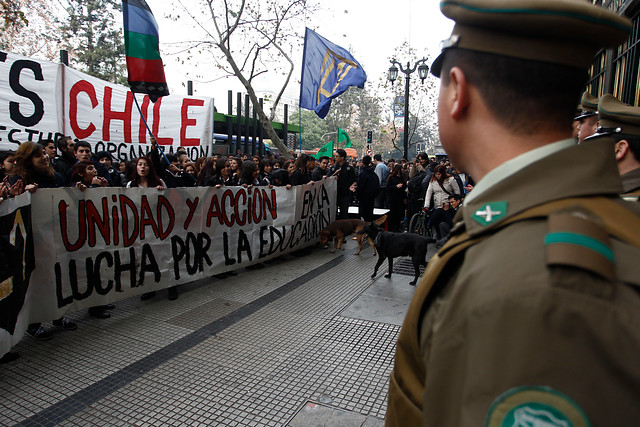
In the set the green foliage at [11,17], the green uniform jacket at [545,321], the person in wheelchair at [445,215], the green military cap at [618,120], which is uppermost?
the green foliage at [11,17]

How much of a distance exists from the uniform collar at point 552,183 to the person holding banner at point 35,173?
4612 mm

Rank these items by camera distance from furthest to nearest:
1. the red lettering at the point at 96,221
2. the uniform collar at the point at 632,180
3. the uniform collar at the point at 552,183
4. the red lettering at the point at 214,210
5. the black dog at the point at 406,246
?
the black dog at the point at 406,246, the red lettering at the point at 214,210, the red lettering at the point at 96,221, the uniform collar at the point at 632,180, the uniform collar at the point at 552,183

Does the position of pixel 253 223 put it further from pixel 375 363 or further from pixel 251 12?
pixel 251 12

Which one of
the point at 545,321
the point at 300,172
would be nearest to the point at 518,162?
the point at 545,321

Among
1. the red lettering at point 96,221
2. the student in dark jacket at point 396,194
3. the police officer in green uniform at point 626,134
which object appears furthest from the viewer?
the student in dark jacket at point 396,194

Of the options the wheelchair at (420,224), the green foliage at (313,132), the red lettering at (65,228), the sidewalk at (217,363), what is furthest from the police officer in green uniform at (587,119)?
the green foliage at (313,132)

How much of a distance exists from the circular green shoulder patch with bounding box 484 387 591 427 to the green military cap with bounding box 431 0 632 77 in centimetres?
60

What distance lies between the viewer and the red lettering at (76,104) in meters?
8.09

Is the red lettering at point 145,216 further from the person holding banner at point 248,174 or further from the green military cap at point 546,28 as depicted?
the green military cap at point 546,28

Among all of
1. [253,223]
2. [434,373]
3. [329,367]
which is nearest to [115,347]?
[329,367]

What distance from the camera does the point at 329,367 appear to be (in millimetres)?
3811

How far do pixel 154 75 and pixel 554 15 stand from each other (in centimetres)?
592

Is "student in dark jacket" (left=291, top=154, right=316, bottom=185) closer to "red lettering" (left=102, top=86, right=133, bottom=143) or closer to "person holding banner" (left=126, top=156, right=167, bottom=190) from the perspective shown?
"person holding banner" (left=126, top=156, right=167, bottom=190)

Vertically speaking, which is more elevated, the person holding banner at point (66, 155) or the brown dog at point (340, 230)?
the person holding banner at point (66, 155)
